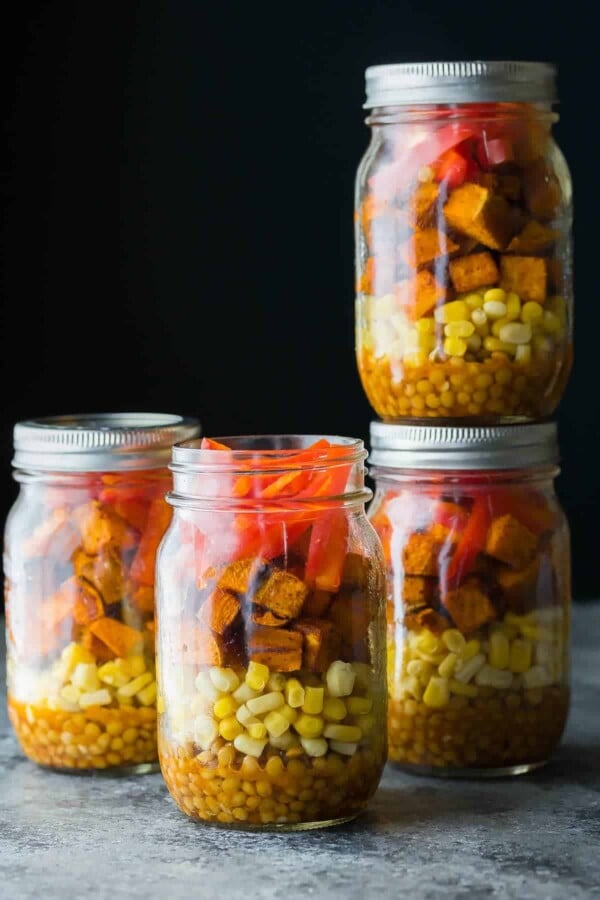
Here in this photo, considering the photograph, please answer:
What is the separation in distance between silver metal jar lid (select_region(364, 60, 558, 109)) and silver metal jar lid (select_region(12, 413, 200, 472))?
0.38 meters

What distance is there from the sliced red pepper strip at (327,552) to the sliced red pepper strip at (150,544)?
0.23m

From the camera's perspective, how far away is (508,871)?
3.92 feet

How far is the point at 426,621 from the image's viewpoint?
1.43 meters

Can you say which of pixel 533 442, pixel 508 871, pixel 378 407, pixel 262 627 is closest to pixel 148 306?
pixel 378 407

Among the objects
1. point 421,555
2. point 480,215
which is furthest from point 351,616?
point 480,215

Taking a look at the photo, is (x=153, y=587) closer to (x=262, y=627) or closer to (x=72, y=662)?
(x=72, y=662)

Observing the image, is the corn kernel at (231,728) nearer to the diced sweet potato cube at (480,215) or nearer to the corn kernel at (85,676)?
the corn kernel at (85,676)

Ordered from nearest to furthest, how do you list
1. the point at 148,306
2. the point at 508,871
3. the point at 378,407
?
1. the point at 508,871
2. the point at 378,407
3. the point at 148,306

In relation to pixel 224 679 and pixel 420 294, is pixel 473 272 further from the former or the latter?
pixel 224 679

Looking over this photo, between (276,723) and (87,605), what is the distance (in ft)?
0.85

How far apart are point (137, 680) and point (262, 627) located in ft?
0.78

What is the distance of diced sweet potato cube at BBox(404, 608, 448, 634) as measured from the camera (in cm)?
142

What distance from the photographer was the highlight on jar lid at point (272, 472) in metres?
1.25

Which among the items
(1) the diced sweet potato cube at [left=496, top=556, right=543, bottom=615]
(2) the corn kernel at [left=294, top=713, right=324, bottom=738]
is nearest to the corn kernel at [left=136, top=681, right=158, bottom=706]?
(2) the corn kernel at [left=294, top=713, right=324, bottom=738]
